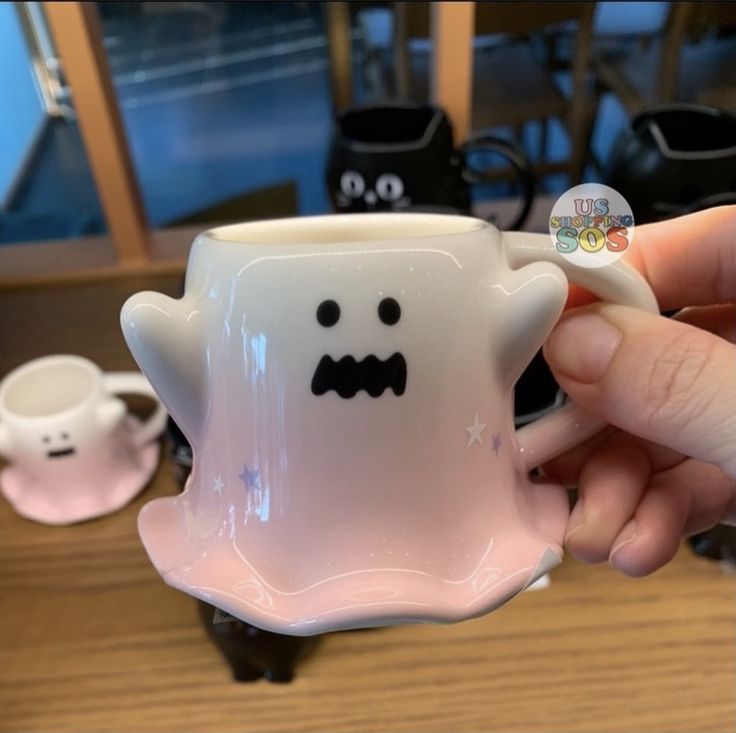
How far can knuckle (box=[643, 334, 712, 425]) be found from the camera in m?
0.28

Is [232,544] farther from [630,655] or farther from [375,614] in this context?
[630,655]

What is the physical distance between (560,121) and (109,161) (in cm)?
39

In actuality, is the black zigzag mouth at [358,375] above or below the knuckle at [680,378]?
above

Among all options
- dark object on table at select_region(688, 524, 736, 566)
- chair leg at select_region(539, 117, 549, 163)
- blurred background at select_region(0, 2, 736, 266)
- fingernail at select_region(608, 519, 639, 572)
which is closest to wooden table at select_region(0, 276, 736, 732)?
dark object on table at select_region(688, 524, 736, 566)

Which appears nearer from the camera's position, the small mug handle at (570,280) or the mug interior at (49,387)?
the small mug handle at (570,280)

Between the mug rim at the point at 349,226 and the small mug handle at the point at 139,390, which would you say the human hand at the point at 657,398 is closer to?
the mug rim at the point at 349,226

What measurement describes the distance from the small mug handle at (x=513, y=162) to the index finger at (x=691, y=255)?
6.6 inches

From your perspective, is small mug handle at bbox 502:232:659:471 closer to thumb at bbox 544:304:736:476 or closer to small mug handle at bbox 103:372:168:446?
thumb at bbox 544:304:736:476

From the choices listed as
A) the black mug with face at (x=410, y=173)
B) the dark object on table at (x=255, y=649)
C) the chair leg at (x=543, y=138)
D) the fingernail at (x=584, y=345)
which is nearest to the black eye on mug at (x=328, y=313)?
the fingernail at (x=584, y=345)

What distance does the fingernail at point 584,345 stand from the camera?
0.28 metres

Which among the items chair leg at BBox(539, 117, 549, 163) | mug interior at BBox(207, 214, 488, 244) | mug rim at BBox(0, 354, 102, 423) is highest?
mug interior at BBox(207, 214, 488, 244)

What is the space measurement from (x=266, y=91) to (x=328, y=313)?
70 cm

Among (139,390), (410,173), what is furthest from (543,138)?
(139,390)

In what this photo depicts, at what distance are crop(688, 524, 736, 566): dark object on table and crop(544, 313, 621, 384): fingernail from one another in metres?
0.22
